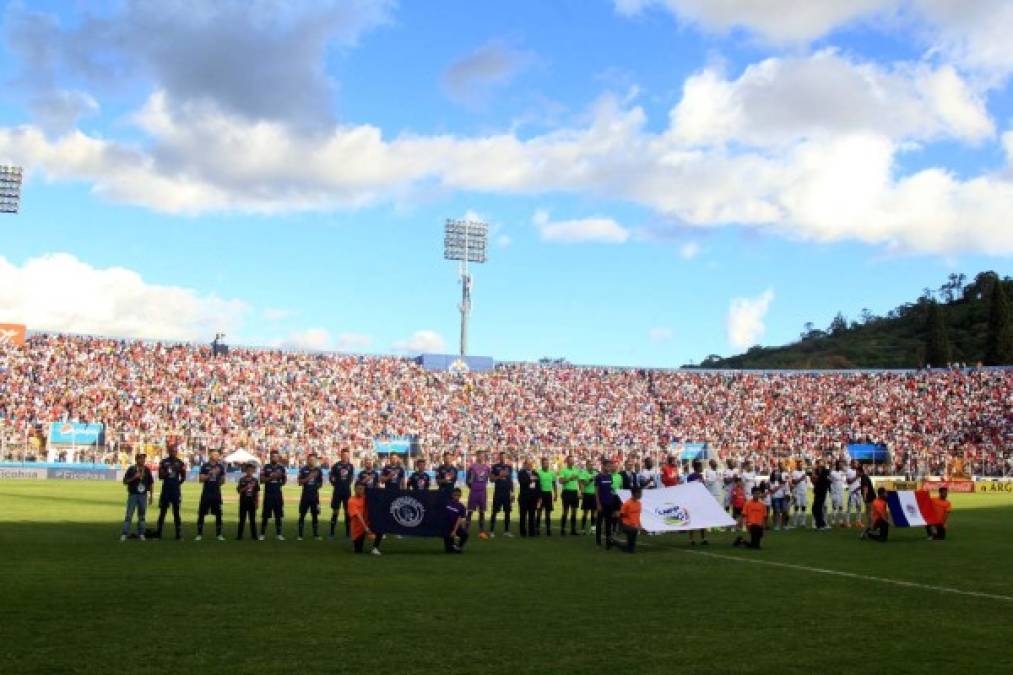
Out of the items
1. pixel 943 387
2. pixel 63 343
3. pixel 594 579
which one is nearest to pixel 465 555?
pixel 594 579

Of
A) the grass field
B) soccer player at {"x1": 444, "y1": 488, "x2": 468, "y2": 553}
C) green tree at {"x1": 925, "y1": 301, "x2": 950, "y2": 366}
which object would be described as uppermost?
green tree at {"x1": 925, "y1": 301, "x2": 950, "y2": 366}

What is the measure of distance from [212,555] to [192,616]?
6439mm

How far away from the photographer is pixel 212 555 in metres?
16.4

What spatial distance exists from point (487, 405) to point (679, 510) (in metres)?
50.4

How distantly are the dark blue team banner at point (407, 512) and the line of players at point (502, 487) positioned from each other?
464 mm

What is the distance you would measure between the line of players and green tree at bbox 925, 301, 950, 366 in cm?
9925

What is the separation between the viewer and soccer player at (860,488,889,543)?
71.7ft

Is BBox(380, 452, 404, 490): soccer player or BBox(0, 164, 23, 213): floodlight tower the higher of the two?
BBox(0, 164, 23, 213): floodlight tower

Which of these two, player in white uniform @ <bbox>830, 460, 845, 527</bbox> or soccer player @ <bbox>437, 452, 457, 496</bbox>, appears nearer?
soccer player @ <bbox>437, 452, 457, 496</bbox>

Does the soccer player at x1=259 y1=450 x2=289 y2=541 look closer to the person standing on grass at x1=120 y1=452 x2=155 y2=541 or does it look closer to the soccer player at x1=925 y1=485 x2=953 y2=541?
the person standing on grass at x1=120 y1=452 x2=155 y2=541

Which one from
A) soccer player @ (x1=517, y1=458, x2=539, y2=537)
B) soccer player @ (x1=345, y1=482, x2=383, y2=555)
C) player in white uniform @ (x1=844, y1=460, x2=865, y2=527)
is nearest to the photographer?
soccer player @ (x1=345, y1=482, x2=383, y2=555)

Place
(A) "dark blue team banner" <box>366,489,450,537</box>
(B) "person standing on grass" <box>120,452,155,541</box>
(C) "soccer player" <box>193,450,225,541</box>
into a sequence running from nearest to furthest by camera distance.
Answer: (A) "dark blue team banner" <box>366,489,450,537</box> < (B) "person standing on grass" <box>120,452,155,541</box> < (C) "soccer player" <box>193,450,225,541</box>

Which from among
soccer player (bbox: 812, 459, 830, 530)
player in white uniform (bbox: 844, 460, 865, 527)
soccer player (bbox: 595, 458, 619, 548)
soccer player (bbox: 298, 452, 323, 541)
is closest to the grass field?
soccer player (bbox: 595, 458, 619, 548)

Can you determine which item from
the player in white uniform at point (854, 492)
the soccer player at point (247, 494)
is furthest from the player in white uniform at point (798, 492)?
the soccer player at point (247, 494)
